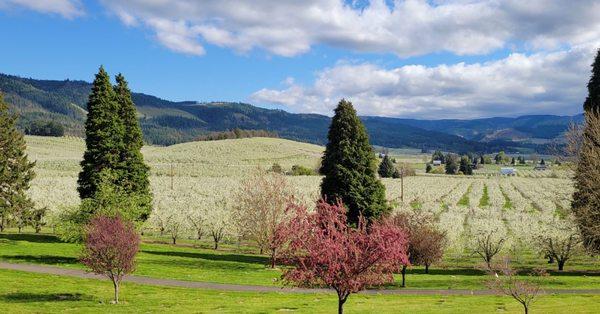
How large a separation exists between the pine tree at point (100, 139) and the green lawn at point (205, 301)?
16.3 m

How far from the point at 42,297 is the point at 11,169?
22962 mm

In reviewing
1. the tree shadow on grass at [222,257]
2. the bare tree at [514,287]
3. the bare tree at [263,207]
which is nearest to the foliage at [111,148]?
the tree shadow on grass at [222,257]

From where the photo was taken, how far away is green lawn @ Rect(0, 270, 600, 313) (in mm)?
27891

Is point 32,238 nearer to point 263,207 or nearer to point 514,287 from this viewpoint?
point 263,207

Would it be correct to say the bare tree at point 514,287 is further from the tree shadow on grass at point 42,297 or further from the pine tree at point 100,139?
the pine tree at point 100,139

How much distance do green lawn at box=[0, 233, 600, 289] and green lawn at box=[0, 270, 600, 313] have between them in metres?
3.56

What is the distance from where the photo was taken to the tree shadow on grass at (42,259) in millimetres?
40756

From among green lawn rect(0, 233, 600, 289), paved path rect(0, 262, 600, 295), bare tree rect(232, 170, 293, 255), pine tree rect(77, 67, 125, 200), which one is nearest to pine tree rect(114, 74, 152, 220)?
pine tree rect(77, 67, 125, 200)

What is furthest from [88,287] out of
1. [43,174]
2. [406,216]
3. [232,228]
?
[43,174]

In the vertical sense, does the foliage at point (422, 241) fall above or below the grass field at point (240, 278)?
above

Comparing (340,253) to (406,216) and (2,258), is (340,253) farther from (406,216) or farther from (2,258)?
(2,258)

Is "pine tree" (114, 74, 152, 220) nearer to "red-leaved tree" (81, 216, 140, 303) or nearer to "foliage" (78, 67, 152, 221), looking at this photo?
"foliage" (78, 67, 152, 221)

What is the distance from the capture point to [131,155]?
5412 centimetres

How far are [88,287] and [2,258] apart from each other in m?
12.3
